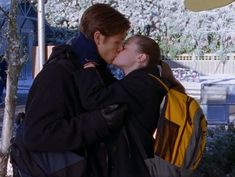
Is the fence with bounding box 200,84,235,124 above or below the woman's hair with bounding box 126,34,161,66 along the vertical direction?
below

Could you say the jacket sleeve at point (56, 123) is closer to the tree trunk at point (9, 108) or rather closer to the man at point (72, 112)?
the man at point (72, 112)

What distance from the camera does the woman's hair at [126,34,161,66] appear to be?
2619 mm

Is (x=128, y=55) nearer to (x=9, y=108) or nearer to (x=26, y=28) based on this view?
Result: (x=9, y=108)

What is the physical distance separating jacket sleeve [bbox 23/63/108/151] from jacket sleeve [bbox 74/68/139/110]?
51 millimetres

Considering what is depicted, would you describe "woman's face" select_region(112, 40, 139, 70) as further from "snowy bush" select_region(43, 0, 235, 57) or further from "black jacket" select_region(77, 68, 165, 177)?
"snowy bush" select_region(43, 0, 235, 57)

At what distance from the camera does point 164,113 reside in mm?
2512

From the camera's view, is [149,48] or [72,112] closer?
[72,112]

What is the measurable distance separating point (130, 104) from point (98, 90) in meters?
0.15

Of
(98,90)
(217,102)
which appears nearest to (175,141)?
(98,90)

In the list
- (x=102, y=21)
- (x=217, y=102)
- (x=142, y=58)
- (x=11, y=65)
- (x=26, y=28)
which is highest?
(x=102, y=21)

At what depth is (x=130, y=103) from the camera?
2490 mm

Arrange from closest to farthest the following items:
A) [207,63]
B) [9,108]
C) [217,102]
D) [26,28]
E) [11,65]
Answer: [11,65] → [9,108] → [217,102] → [26,28] → [207,63]

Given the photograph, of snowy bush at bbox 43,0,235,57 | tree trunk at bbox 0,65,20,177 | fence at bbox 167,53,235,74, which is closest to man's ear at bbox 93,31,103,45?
tree trunk at bbox 0,65,20,177

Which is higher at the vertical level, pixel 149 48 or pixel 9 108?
pixel 149 48
